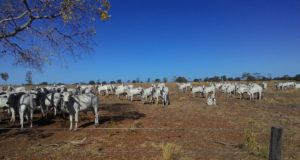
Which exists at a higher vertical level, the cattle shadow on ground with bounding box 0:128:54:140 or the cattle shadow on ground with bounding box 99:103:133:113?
the cattle shadow on ground with bounding box 99:103:133:113

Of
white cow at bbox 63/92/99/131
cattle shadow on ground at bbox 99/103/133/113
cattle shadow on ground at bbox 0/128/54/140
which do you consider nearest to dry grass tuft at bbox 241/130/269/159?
white cow at bbox 63/92/99/131

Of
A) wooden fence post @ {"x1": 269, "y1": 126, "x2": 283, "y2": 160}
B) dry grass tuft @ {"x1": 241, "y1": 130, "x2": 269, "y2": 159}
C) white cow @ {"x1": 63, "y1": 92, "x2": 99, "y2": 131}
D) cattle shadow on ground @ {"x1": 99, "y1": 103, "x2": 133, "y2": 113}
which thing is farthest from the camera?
cattle shadow on ground @ {"x1": 99, "y1": 103, "x2": 133, "y2": 113}

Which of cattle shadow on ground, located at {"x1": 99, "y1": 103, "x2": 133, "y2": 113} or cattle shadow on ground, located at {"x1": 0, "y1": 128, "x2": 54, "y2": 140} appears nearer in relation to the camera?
cattle shadow on ground, located at {"x1": 0, "y1": 128, "x2": 54, "y2": 140}

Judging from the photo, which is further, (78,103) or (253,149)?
(78,103)

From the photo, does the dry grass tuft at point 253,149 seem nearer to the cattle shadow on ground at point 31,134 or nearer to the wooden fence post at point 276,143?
the wooden fence post at point 276,143

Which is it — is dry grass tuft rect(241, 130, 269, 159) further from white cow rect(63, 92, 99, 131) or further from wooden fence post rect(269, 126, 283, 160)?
white cow rect(63, 92, 99, 131)

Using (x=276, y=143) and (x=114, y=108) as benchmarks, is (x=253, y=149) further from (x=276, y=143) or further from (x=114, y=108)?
(x=114, y=108)

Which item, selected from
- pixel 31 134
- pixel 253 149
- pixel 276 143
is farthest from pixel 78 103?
pixel 276 143

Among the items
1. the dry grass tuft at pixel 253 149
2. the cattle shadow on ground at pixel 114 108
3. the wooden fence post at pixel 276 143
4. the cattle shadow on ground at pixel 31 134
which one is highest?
the wooden fence post at pixel 276 143

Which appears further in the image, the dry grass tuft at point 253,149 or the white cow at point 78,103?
the white cow at point 78,103

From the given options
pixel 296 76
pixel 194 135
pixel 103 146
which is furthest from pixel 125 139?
pixel 296 76

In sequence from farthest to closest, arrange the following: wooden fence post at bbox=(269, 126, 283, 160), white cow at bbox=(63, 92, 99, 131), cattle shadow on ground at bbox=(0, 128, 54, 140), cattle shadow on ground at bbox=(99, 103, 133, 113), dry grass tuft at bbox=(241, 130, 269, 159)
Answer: cattle shadow on ground at bbox=(99, 103, 133, 113)
white cow at bbox=(63, 92, 99, 131)
cattle shadow on ground at bbox=(0, 128, 54, 140)
dry grass tuft at bbox=(241, 130, 269, 159)
wooden fence post at bbox=(269, 126, 283, 160)

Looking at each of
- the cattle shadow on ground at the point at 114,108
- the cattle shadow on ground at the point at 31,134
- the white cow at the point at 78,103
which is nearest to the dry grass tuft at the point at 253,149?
the white cow at the point at 78,103

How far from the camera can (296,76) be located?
8312 cm
